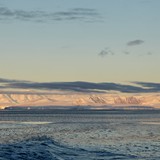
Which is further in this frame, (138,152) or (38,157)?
(138,152)

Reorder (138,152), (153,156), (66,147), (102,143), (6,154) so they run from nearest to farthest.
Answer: (6,154) < (153,156) < (138,152) < (66,147) < (102,143)

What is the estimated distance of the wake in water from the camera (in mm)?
45531

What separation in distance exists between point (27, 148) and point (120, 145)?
42.1ft

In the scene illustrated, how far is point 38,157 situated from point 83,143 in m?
17.3

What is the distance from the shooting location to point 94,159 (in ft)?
155

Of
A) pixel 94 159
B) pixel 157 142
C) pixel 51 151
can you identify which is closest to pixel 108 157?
pixel 94 159

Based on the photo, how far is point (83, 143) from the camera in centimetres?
6269

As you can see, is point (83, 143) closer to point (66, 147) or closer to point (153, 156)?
point (66, 147)

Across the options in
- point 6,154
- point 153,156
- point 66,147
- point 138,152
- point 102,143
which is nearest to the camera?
point 6,154

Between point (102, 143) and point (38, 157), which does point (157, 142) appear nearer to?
point (102, 143)

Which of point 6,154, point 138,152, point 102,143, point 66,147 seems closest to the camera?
point 6,154

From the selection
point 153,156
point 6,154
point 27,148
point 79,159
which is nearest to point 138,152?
point 153,156

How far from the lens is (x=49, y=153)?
5025cm

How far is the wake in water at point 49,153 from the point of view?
4553cm
